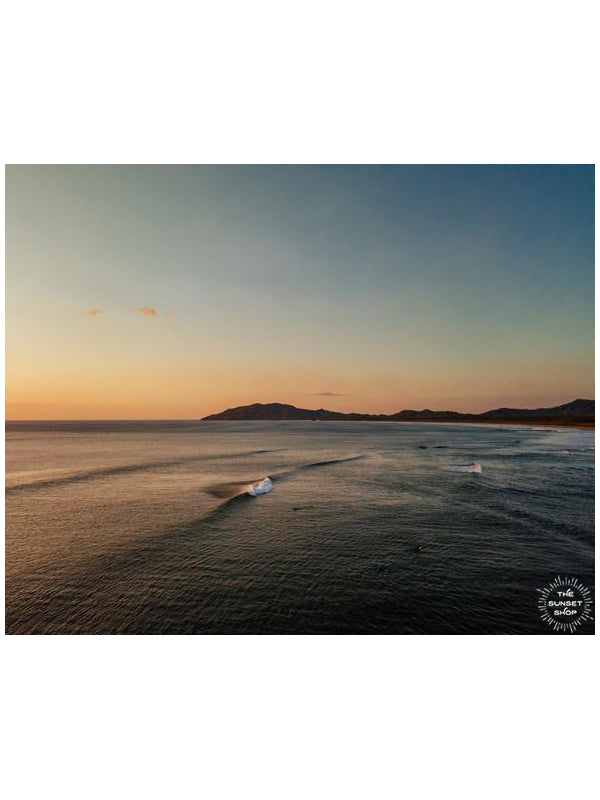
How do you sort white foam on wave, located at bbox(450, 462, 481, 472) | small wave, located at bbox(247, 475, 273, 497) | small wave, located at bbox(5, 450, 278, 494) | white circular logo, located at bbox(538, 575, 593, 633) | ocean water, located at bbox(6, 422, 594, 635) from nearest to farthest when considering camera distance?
white circular logo, located at bbox(538, 575, 593, 633), ocean water, located at bbox(6, 422, 594, 635), small wave, located at bbox(247, 475, 273, 497), small wave, located at bbox(5, 450, 278, 494), white foam on wave, located at bbox(450, 462, 481, 472)

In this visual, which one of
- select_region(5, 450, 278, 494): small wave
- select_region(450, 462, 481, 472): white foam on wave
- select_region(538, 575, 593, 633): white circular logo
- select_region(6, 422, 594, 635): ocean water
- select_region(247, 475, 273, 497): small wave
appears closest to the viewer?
select_region(538, 575, 593, 633): white circular logo

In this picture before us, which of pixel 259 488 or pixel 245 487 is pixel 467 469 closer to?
pixel 259 488

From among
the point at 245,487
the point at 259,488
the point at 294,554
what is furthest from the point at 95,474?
the point at 294,554

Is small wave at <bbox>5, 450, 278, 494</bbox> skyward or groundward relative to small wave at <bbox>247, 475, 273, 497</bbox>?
groundward

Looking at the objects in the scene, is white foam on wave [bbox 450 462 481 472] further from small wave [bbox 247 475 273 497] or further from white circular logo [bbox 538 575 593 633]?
white circular logo [bbox 538 575 593 633]

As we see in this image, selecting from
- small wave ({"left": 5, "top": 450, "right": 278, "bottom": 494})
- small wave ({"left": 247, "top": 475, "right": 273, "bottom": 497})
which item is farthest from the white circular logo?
small wave ({"left": 5, "top": 450, "right": 278, "bottom": 494})
